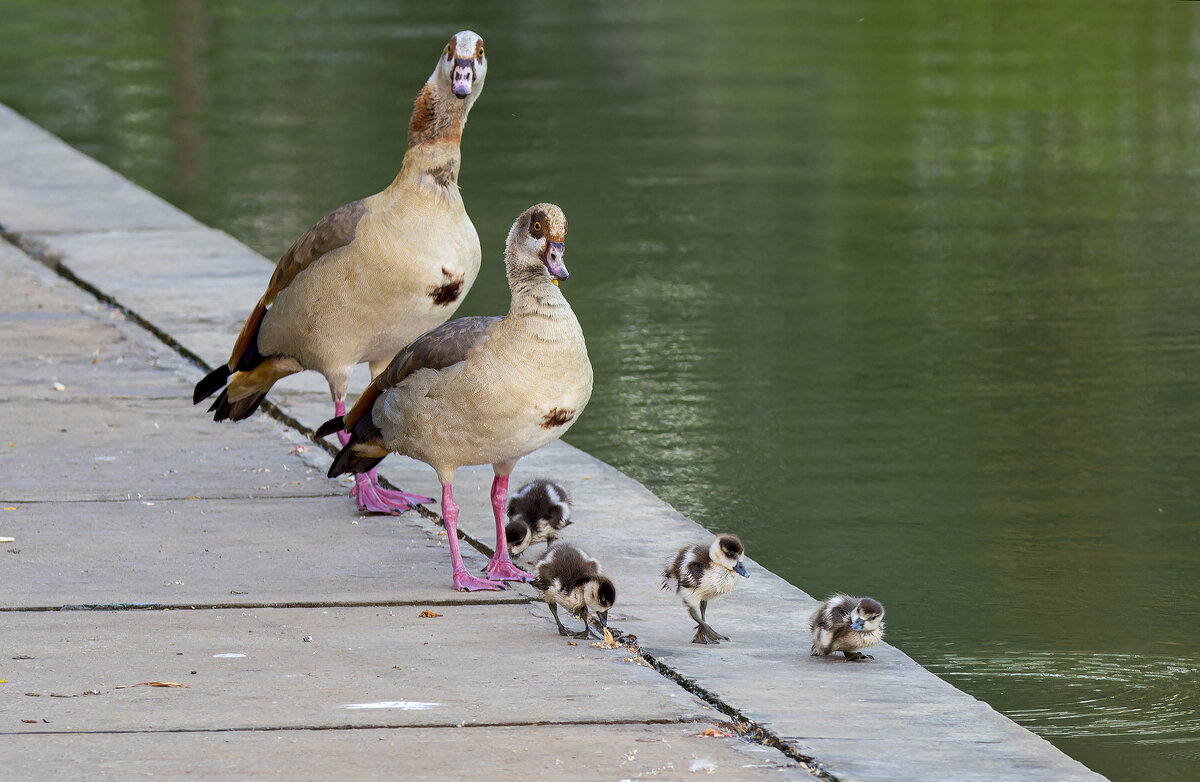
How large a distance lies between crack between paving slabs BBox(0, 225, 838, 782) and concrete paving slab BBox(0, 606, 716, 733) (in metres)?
0.07

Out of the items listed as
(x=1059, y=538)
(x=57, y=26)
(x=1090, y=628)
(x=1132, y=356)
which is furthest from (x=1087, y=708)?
(x=57, y=26)

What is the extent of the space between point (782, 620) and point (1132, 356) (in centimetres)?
551

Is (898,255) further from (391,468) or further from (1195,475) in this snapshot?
(391,468)

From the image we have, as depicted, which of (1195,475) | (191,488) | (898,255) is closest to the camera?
(191,488)

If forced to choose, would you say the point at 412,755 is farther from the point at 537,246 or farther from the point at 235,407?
the point at 235,407

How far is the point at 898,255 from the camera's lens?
1444cm

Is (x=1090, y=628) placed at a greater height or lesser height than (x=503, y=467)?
lesser

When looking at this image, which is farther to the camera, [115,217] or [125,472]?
[115,217]

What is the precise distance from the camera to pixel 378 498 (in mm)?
8047

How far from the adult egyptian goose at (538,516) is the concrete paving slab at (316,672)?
2.33 ft

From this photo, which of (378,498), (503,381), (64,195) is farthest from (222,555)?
(64,195)

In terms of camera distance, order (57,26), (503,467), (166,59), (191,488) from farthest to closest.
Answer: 1. (57,26)
2. (166,59)
3. (191,488)
4. (503,467)

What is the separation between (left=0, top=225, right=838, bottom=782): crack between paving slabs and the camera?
5.48 metres

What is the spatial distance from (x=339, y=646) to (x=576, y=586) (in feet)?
2.56
